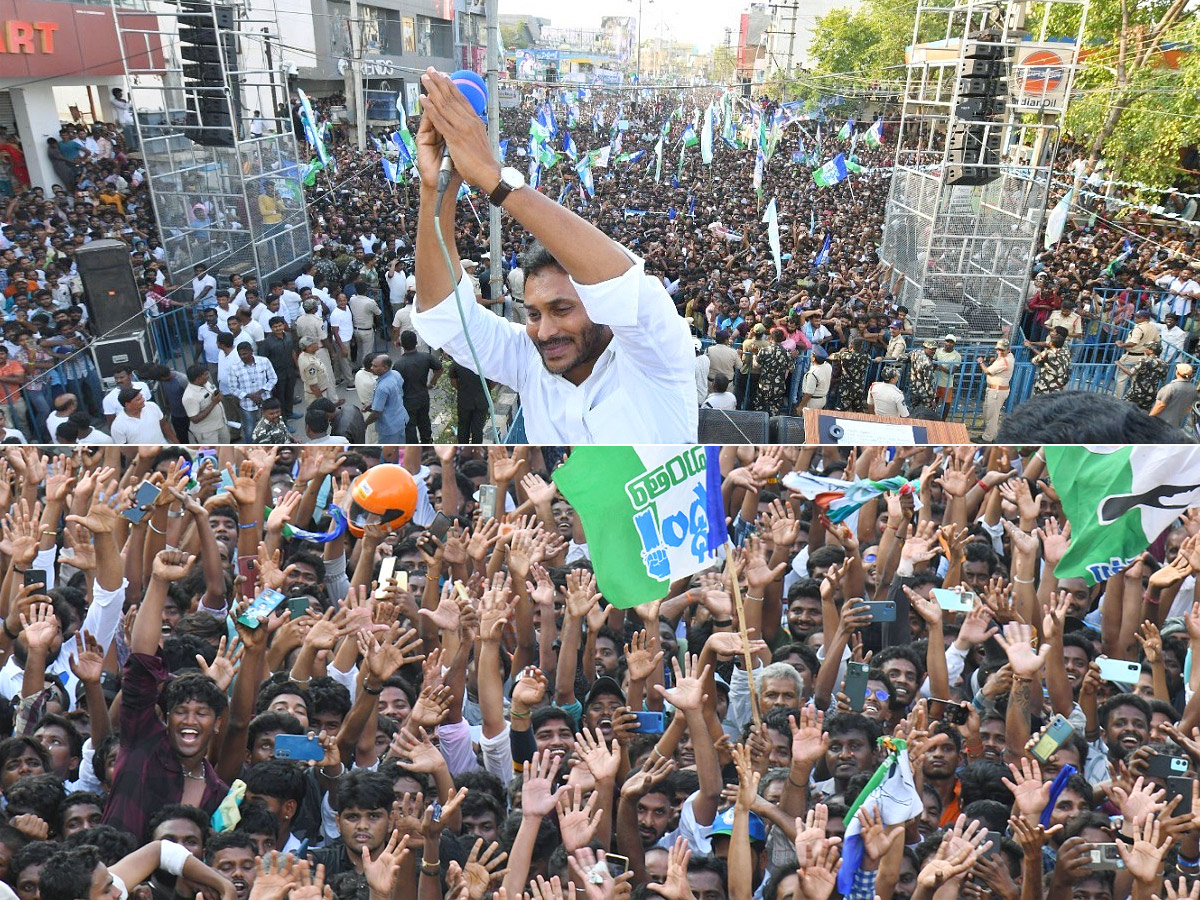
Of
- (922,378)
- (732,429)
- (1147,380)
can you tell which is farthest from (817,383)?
(732,429)

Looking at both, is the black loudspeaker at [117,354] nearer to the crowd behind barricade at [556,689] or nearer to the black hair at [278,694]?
the crowd behind barricade at [556,689]

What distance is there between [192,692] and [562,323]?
1.52m

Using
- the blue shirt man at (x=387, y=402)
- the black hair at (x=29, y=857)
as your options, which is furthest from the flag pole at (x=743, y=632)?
the blue shirt man at (x=387, y=402)

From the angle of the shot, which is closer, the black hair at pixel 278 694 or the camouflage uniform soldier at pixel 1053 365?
the black hair at pixel 278 694

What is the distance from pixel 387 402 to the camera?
8.08m

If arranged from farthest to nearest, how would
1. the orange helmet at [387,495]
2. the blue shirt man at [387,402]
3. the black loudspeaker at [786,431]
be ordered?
the blue shirt man at [387,402], the black loudspeaker at [786,431], the orange helmet at [387,495]

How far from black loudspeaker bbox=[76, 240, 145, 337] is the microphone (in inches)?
323

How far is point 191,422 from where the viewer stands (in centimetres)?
777

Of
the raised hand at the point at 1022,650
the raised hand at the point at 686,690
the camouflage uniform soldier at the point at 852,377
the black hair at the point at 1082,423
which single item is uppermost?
the black hair at the point at 1082,423

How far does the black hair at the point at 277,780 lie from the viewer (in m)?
2.94

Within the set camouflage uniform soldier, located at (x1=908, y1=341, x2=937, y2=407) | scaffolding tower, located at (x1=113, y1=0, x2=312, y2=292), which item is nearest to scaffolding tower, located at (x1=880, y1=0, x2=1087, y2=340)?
camouflage uniform soldier, located at (x1=908, y1=341, x2=937, y2=407)

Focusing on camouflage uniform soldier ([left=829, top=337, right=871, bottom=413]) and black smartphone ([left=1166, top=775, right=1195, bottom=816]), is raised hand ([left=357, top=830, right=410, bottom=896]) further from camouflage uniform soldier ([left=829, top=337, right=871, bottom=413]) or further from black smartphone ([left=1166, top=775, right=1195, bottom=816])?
camouflage uniform soldier ([left=829, top=337, right=871, bottom=413])

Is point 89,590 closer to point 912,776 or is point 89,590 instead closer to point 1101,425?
point 912,776

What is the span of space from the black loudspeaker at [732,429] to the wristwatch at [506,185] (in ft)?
6.40
